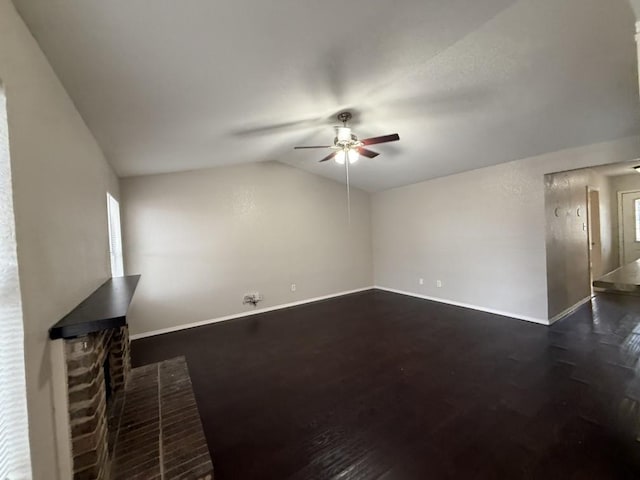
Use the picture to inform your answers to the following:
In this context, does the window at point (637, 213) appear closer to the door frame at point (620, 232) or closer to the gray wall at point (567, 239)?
the door frame at point (620, 232)

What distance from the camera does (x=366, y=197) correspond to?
6.59m

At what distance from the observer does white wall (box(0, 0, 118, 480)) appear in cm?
97

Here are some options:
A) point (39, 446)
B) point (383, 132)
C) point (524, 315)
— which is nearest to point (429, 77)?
point (383, 132)

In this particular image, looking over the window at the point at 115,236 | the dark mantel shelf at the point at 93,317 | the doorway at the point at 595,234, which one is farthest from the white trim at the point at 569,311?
the window at the point at 115,236

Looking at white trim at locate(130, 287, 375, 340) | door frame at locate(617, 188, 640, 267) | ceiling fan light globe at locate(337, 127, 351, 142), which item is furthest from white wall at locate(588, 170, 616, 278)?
ceiling fan light globe at locate(337, 127, 351, 142)

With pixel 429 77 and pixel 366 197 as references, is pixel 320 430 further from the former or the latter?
pixel 366 197

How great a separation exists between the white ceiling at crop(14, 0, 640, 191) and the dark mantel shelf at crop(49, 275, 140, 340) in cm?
126

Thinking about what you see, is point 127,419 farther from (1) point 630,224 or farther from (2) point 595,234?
(1) point 630,224

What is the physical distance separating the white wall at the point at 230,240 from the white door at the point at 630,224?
6109mm

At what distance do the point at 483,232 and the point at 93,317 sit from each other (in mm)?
4990

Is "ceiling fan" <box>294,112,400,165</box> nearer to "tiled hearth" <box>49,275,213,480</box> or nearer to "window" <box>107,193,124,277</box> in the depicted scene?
"tiled hearth" <box>49,275,213,480</box>

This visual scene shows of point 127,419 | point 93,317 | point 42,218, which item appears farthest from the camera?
point 127,419

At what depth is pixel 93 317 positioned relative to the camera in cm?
128

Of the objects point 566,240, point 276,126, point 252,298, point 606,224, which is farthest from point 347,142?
point 606,224
